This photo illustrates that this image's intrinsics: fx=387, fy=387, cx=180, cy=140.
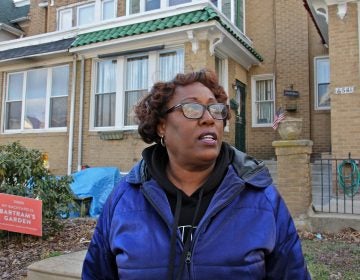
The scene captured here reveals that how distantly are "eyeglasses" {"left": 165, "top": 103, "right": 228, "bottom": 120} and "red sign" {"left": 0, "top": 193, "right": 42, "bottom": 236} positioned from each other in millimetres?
4033

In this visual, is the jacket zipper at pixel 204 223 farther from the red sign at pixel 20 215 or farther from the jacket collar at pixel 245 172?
the red sign at pixel 20 215

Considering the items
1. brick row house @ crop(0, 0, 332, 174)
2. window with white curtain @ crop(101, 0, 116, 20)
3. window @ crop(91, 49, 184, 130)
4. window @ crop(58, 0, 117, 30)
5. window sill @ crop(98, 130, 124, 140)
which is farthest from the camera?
window @ crop(58, 0, 117, 30)

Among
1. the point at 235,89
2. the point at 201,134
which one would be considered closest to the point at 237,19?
the point at 235,89

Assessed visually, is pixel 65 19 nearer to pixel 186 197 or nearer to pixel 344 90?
pixel 344 90

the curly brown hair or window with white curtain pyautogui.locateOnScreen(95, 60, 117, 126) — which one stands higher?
window with white curtain pyautogui.locateOnScreen(95, 60, 117, 126)

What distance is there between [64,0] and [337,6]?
12.2m

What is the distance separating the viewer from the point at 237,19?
42.0 feet

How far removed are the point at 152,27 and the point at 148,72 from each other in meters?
1.24

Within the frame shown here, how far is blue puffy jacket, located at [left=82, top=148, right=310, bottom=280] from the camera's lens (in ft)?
5.07

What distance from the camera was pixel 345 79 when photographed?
839 cm

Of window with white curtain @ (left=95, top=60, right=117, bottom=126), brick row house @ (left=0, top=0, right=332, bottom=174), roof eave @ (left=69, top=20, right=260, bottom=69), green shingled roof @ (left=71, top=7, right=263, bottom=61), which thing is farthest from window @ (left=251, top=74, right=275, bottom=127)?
window with white curtain @ (left=95, top=60, right=117, bottom=126)

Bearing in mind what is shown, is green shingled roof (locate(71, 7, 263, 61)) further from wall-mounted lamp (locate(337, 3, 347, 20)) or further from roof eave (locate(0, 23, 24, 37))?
roof eave (locate(0, 23, 24, 37))

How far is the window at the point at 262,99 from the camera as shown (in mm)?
12695

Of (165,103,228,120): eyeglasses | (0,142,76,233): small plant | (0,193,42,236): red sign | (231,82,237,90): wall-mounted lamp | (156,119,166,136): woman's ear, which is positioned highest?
(231,82,237,90): wall-mounted lamp
